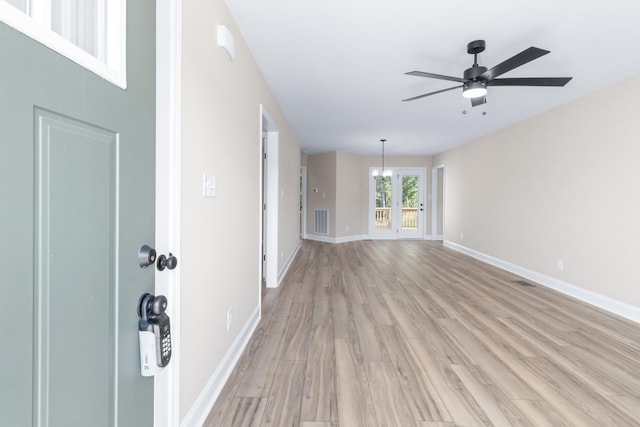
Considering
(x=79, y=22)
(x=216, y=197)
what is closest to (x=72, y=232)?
(x=79, y=22)

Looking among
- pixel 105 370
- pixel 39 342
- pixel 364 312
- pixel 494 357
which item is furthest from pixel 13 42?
pixel 364 312

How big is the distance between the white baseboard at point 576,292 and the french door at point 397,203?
302cm

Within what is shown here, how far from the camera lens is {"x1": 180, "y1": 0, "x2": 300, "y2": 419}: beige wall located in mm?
1407

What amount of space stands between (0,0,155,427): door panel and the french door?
7864mm

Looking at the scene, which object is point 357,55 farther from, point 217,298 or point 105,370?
point 105,370

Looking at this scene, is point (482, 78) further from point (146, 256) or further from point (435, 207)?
point (435, 207)

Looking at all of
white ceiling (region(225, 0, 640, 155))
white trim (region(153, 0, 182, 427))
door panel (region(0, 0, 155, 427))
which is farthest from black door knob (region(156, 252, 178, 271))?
white ceiling (region(225, 0, 640, 155))

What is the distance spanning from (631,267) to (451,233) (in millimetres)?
4165

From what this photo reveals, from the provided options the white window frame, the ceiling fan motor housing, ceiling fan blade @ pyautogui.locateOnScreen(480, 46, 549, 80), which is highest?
the ceiling fan motor housing

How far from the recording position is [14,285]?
566 millimetres

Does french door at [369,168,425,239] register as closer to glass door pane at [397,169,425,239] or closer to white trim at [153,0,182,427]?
glass door pane at [397,169,425,239]

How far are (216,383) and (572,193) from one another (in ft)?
14.5

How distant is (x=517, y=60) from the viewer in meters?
2.17

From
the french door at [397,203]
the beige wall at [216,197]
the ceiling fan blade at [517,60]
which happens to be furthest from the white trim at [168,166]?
the french door at [397,203]
